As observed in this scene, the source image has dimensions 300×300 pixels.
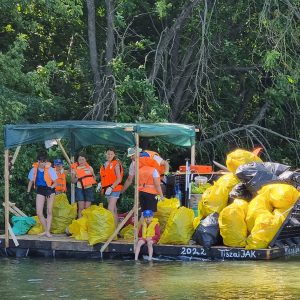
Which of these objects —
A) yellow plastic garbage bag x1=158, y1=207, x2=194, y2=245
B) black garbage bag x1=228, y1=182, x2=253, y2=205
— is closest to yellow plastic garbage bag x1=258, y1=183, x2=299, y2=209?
black garbage bag x1=228, y1=182, x2=253, y2=205

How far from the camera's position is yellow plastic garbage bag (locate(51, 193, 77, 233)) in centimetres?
1853

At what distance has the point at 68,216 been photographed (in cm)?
1858

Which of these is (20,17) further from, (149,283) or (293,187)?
(149,283)

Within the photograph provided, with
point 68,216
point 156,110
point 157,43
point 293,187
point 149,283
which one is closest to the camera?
point 149,283

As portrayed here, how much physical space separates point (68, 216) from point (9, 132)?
2019mm

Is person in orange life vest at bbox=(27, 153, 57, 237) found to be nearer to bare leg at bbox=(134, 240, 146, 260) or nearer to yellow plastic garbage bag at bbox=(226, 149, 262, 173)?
bare leg at bbox=(134, 240, 146, 260)

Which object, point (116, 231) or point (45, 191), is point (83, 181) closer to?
point (45, 191)

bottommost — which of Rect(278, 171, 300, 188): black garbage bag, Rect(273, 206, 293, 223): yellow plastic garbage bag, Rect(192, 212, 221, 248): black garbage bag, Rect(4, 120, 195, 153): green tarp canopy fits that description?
Rect(192, 212, 221, 248): black garbage bag

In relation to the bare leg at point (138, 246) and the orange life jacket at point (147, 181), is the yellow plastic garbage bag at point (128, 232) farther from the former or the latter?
the orange life jacket at point (147, 181)

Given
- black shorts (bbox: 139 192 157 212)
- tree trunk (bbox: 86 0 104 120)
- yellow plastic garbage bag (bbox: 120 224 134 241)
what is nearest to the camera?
black shorts (bbox: 139 192 157 212)

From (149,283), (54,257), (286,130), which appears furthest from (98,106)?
(149,283)

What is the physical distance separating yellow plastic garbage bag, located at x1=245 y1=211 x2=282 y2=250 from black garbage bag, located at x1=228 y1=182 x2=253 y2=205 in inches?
37.5

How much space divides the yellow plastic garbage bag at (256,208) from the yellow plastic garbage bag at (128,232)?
2.17 meters

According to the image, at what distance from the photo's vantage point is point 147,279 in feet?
48.2
